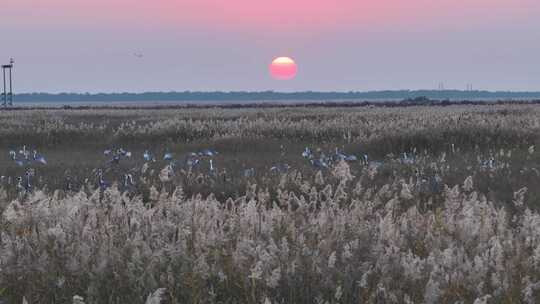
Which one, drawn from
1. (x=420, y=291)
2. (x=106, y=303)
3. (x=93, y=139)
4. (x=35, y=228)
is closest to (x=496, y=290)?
(x=420, y=291)

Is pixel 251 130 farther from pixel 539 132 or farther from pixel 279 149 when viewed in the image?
pixel 539 132

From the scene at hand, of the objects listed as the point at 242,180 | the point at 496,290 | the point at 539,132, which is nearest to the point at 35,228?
the point at 496,290

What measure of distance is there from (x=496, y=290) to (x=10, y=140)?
A: 20.4 metres

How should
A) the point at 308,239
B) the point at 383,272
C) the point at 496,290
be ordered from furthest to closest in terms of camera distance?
the point at 308,239 → the point at 383,272 → the point at 496,290

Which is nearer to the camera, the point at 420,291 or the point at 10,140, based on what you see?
the point at 420,291

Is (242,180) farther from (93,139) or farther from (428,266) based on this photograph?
(93,139)

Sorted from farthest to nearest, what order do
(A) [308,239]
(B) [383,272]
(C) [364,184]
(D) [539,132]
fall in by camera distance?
(D) [539,132] → (C) [364,184] → (A) [308,239] → (B) [383,272]

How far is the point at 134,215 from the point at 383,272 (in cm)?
172

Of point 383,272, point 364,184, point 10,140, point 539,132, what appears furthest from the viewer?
point 10,140

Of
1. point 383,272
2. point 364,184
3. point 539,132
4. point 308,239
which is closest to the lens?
point 383,272

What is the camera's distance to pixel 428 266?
3797 mm

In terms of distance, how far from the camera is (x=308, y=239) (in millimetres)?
4379

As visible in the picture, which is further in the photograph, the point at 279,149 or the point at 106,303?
the point at 279,149

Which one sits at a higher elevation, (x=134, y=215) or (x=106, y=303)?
(x=134, y=215)
